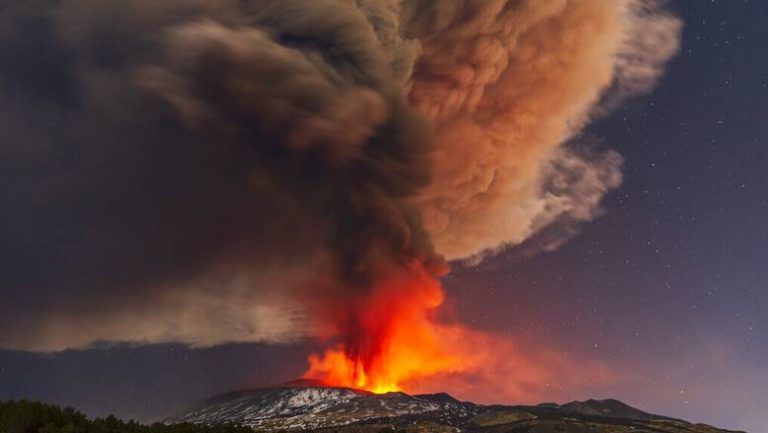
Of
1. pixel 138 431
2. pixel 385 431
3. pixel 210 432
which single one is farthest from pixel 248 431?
pixel 385 431

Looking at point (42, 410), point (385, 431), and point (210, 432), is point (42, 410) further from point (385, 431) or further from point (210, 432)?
point (385, 431)

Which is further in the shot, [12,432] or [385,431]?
[385,431]

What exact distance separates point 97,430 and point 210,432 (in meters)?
19.9

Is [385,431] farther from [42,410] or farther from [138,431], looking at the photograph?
[42,410]

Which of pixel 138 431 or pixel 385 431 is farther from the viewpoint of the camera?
pixel 385 431

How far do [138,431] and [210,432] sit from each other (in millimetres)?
13257

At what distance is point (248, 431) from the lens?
11781cm

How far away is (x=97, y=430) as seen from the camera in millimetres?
110562

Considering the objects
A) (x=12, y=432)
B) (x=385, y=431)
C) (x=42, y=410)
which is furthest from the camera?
(x=385, y=431)

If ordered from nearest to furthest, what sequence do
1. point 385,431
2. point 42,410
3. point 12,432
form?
1. point 12,432
2. point 42,410
3. point 385,431

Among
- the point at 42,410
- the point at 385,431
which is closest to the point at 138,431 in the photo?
the point at 42,410

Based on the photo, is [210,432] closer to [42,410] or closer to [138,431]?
[138,431]

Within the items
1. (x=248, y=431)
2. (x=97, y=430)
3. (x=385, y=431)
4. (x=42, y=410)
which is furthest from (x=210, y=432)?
(x=385, y=431)

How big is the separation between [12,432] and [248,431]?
3990cm
